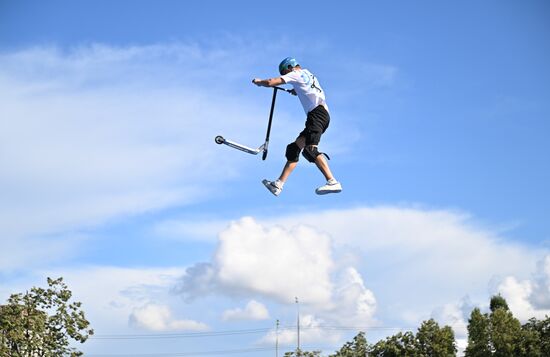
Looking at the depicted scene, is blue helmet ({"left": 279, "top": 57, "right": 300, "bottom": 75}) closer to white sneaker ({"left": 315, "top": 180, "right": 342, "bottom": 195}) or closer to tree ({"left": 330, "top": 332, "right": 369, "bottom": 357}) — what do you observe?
white sneaker ({"left": 315, "top": 180, "right": 342, "bottom": 195})

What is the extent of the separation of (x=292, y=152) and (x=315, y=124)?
740mm

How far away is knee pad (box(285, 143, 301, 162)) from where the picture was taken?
16.7 m

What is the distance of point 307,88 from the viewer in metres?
16.4

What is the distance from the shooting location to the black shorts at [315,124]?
656 inches

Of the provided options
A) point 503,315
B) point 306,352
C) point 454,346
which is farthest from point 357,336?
point 503,315

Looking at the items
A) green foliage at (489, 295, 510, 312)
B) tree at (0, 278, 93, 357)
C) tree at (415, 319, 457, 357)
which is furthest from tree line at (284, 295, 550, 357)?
tree at (0, 278, 93, 357)

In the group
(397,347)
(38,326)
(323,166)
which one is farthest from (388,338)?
(323,166)

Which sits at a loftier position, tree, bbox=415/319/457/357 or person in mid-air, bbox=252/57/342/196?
tree, bbox=415/319/457/357

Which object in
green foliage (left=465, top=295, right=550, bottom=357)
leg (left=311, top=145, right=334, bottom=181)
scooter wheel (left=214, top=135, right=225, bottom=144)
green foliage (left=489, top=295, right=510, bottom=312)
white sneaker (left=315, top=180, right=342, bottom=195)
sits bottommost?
white sneaker (left=315, top=180, right=342, bottom=195)

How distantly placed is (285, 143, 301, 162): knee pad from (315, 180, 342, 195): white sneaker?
0.82m

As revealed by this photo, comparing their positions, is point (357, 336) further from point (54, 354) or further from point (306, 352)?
point (54, 354)

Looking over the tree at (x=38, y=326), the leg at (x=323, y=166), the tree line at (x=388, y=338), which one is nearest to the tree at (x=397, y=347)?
the tree line at (x=388, y=338)

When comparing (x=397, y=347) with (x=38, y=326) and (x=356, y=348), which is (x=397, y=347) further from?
(x=38, y=326)

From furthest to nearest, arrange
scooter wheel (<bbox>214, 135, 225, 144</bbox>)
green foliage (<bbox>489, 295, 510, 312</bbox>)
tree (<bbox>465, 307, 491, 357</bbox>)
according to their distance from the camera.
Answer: green foliage (<bbox>489, 295, 510, 312</bbox>), tree (<bbox>465, 307, 491, 357</bbox>), scooter wheel (<bbox>214, 135, 225, 144</bbox>)
